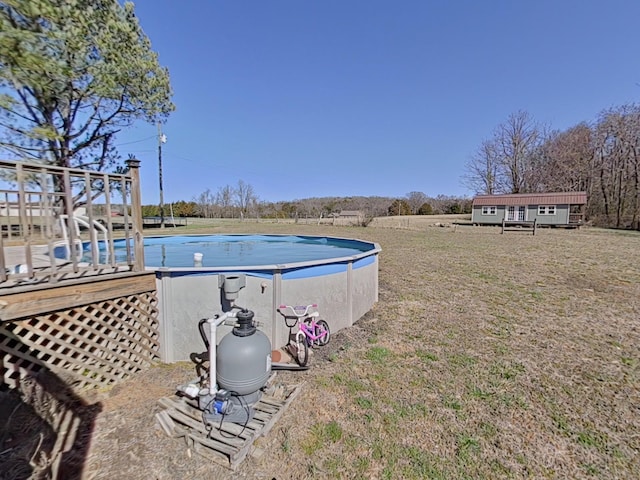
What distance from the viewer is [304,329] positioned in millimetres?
3316

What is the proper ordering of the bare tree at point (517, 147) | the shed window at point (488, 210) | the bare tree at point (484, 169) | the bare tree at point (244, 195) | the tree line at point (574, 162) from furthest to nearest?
the bare tree at point (244, 195) → the bare tree at point (484, 169) → the bare tree at point (517, 147) → the shed window at point (488, 210) → the tree line at point (574, 162)

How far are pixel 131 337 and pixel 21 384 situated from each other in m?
0.82

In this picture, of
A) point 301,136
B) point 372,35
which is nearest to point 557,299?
point 372,35

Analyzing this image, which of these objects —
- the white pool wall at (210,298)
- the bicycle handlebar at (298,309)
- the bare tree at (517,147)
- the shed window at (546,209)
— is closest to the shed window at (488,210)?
the shed window at (546,209)

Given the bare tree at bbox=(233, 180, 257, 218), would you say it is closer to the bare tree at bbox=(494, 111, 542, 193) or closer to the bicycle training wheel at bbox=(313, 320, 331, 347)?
the bare tree at bbox=(494, 111, 542, 193)

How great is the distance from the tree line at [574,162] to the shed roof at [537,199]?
432 centimetres

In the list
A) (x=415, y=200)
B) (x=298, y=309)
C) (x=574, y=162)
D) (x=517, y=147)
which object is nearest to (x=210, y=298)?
(x=298, y=309)

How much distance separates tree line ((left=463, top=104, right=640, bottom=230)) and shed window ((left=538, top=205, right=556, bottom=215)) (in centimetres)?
521

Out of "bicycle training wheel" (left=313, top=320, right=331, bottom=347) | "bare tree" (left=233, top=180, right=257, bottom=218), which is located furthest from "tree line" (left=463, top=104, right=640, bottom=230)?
"bicycle training wheel" (left=313, top=320, right=331, bottom=347)

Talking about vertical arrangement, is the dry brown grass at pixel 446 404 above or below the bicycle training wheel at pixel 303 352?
below

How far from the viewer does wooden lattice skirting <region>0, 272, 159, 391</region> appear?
92.5 inches

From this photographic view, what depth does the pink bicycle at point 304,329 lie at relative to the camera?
3.26 m

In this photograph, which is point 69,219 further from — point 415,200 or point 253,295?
point 415,200

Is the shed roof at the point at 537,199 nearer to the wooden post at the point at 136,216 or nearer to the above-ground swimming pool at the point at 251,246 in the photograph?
the above-ground swimming pool at the point at 251,246
